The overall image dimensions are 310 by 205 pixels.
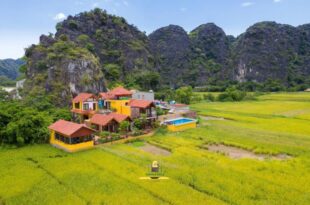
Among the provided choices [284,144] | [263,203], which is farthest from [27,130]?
[284,144]

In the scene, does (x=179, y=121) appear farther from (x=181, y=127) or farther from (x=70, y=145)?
(x=70, y=145)

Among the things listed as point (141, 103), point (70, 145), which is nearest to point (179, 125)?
point (141, 103)

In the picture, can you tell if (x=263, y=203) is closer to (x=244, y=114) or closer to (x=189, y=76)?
(x=244, y=114)

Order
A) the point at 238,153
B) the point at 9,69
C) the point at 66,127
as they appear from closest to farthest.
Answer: the point at 238,153 < the point at 66,127 < the point at 9,69

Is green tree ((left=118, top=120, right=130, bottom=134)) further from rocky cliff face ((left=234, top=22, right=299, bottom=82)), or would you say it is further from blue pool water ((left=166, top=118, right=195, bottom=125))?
rocky cliff face ((left=234, top=22, right=299, bottom=82))

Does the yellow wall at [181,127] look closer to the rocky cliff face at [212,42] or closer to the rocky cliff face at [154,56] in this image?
the rocky cliff face at [154,56]

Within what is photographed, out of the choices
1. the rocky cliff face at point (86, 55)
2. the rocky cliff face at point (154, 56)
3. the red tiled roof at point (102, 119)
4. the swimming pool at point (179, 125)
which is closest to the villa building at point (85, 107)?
the red tiled roof at point (102, 119)
